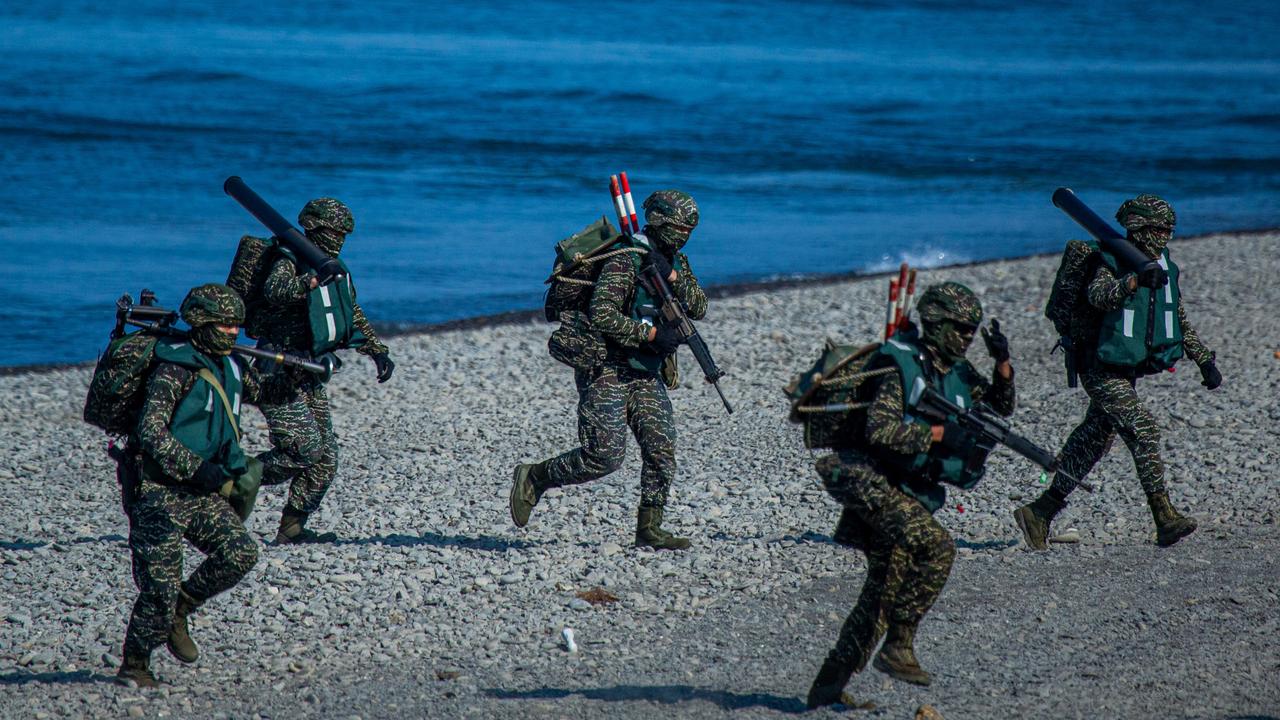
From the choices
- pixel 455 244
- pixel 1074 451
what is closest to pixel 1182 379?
pixel 1074 451

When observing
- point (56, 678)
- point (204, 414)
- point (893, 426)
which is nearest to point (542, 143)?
point (56, 678)

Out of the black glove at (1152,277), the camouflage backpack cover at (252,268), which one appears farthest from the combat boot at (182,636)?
the black glove at (1152,277)

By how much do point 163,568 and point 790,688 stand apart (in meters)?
3.01

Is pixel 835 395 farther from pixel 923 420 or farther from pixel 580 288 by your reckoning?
pixel 580 288

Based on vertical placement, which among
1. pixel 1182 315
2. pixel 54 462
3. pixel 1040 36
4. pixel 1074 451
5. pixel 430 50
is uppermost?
pixel 1040 36

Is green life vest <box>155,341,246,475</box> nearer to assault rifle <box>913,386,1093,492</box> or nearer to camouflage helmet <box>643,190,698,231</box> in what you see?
camouflage helmet <box>643,190,698,231</box>

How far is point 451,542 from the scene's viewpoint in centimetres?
955

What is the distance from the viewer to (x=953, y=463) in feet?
21.0

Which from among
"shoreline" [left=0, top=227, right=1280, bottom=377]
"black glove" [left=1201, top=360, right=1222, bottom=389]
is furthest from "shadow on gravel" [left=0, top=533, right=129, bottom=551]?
"shoreline" [left=0, top=227, right=1280, bottom=377]

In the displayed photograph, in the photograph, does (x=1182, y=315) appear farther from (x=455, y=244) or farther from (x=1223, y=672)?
(x=455, y=244)

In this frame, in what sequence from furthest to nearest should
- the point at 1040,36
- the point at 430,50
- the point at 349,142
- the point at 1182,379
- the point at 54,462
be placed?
the point at 1040,36 → the point at 430,50 → the point at 349,142 → the point at 1182,379 → the point at 54,462

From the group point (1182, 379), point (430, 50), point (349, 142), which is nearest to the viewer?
point (1182, 379)

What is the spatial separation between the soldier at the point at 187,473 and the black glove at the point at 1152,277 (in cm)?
510

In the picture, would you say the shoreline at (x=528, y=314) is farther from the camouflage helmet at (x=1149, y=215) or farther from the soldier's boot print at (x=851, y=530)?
the soldier's boot print at (x=851, y=530)
